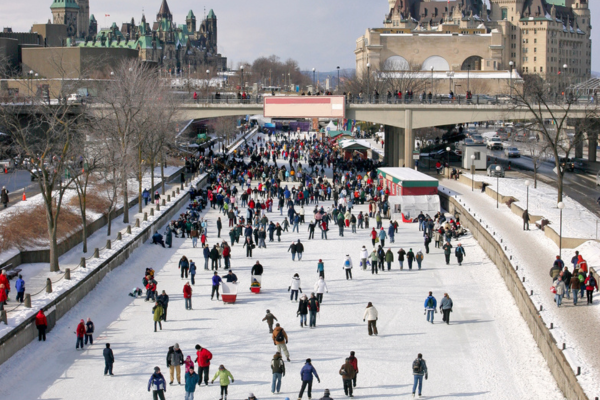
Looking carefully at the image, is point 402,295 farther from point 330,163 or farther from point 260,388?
point 330,163

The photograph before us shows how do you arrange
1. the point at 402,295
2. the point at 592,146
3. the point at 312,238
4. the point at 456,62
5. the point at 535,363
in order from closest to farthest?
the point at 535,363 < the point at 402,295 < the point at 312,238 < the point at 592,146 < the point at 456,62

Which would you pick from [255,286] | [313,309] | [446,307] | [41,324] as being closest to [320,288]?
[313,309]

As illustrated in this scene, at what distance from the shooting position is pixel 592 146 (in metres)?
55.3

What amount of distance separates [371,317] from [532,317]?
398 centimetres

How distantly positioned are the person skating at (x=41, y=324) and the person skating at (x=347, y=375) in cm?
799

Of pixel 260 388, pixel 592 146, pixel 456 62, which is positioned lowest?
pixel 260 388

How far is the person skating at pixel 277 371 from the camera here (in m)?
15.4

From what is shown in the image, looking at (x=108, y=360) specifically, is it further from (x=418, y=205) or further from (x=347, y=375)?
(x=418, y=205)

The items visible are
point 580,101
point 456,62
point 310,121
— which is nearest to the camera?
point 580,101

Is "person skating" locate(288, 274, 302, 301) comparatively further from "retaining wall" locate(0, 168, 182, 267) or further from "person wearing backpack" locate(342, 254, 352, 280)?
"retaining wall" locate(0, 168, 182, 267)

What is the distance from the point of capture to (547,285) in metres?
22.2

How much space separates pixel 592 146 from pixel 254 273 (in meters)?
38.8

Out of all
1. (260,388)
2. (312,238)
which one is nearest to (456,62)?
(312,238)

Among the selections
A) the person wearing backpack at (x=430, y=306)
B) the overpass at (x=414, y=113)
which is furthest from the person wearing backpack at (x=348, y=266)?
the overpass at (x=414, y=113)
